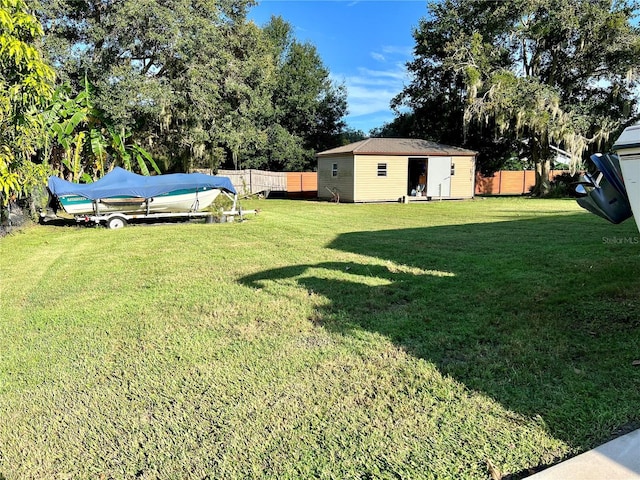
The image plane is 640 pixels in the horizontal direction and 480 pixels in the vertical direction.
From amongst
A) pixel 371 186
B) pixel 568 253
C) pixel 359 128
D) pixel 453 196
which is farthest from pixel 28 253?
pixel 359 128

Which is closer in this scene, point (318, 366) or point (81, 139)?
point (318, 366)

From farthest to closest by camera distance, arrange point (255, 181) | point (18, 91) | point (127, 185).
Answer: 1. point (255, 181)
2. point (127, 185)
3. point (18, 91)

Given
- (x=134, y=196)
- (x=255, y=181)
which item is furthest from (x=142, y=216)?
(x=255, y=181)

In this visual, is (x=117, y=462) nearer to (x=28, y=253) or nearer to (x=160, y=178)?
(x=28, y=253)

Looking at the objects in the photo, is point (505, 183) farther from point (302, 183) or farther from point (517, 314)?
point (517, 314)

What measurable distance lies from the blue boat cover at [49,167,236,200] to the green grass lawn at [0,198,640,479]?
4899mm

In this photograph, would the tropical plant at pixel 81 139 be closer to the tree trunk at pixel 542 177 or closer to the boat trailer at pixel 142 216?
the boat trailer at pixel 142 216

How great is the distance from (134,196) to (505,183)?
86.0ft

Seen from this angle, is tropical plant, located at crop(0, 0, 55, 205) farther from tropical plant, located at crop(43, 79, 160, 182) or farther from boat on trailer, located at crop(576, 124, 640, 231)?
tropical plant, located at crop(43, 79, 160, 182)

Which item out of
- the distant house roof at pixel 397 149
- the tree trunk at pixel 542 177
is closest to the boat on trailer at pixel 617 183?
the distant house roof at pixel 397 149

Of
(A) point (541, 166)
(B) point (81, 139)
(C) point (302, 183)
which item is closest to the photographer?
(B) point (81, 139)

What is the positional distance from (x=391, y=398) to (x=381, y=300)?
6.77ft

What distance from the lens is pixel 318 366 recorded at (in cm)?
340

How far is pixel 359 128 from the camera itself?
1587 inches
